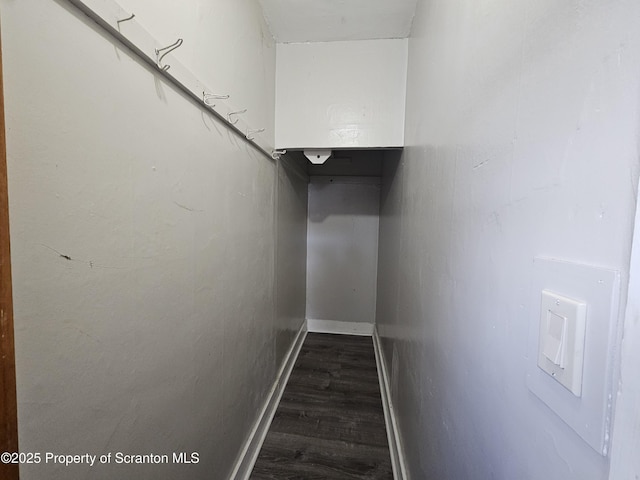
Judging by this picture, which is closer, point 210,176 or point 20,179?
point 20,179

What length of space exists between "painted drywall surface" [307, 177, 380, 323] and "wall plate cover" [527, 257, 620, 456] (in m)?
2.82

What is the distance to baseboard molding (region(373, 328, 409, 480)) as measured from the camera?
4.47 feet

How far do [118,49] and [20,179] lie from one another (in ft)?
1.14

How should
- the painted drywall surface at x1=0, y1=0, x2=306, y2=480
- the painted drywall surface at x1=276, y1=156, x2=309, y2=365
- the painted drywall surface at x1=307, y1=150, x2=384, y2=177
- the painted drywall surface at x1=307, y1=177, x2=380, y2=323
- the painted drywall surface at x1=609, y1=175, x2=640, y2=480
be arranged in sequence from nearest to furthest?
the painted drywall surface at x1=609, y1=175, x2=640, y2=480 < the painted drywall surface at x1=0, y1=0, x2=306, y2=480 < the painted drywall surface at x1=276, y1=156, x2=309, y2=365 < the painted drywall surface at x1=307, y1=150, x2=384, y2=177 < the painted drywall surface at x1=307, y1=177, x2=380, y2=323

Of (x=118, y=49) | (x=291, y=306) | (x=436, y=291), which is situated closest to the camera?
(x=118, y=49)

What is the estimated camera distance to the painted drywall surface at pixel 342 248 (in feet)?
10.4

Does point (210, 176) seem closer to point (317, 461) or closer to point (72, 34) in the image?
point (72, 34)

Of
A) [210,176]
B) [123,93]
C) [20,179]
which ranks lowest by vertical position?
[20,179]

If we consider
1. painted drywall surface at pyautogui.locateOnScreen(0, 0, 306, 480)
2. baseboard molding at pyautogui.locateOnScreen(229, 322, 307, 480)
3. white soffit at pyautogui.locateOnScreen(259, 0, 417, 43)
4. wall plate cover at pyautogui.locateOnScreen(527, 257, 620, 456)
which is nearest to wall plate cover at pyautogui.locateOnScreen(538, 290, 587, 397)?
wall plate cover at pyautogui.locateOnScreen(527, 257, 620, 456)

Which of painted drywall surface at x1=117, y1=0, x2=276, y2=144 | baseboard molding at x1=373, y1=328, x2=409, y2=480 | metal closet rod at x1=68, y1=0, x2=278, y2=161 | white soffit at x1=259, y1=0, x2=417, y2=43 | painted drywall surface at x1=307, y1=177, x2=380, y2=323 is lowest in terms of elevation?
baseboard molding at x1=373, y1=328, x2=409, y2=480

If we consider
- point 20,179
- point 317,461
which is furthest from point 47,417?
point 317,461

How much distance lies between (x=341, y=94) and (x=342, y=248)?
1.84 m

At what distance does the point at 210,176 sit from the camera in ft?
3.09

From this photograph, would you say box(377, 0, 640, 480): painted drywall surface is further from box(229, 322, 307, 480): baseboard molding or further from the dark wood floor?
box(229, 322, 307, 480): baseboard molding
